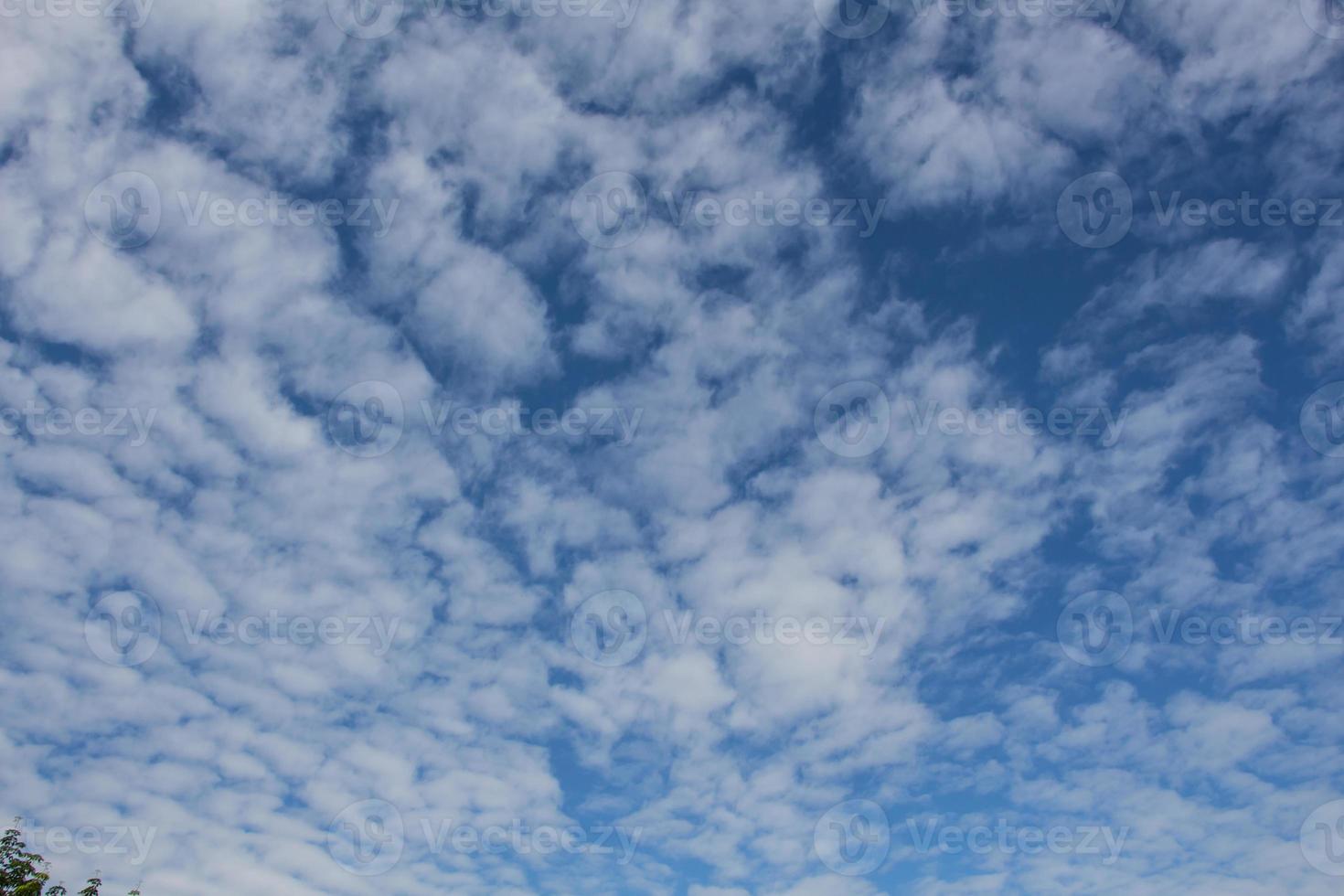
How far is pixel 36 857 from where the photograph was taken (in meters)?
33.1

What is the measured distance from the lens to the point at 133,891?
106 ft

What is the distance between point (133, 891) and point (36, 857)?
3.95 meters
